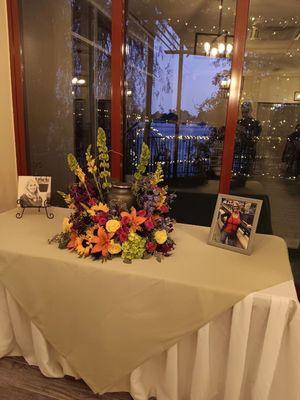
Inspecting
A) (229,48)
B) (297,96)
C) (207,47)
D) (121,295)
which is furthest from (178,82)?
(121,295)

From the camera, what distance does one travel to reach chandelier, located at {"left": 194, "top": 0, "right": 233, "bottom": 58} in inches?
77.0

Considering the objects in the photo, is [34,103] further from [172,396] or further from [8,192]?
[172,396]

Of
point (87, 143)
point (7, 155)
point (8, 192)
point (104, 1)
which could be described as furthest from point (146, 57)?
point (8, 192)

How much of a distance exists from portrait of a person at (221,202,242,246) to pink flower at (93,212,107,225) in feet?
2.00

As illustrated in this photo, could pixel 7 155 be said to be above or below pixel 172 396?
above

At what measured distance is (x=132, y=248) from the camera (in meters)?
1.38

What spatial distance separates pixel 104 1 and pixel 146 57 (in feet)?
1.53

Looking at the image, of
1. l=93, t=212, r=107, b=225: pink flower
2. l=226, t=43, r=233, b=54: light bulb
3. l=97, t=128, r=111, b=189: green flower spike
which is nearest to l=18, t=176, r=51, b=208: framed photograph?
l=97, t=128, r=111, b=189: green flower spike

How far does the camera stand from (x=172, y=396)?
1354 mm

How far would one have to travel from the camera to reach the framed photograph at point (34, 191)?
1.96 m

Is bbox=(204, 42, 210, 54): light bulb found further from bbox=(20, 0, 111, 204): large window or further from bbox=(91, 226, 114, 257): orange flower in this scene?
bbox=(91, 226, 114, 257): orange flower

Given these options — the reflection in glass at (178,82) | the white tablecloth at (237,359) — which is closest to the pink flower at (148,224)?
the white tablecloth at (237,359)

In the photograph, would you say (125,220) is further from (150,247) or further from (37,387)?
(37,387)

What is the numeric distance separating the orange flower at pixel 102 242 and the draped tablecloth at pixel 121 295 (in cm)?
6
